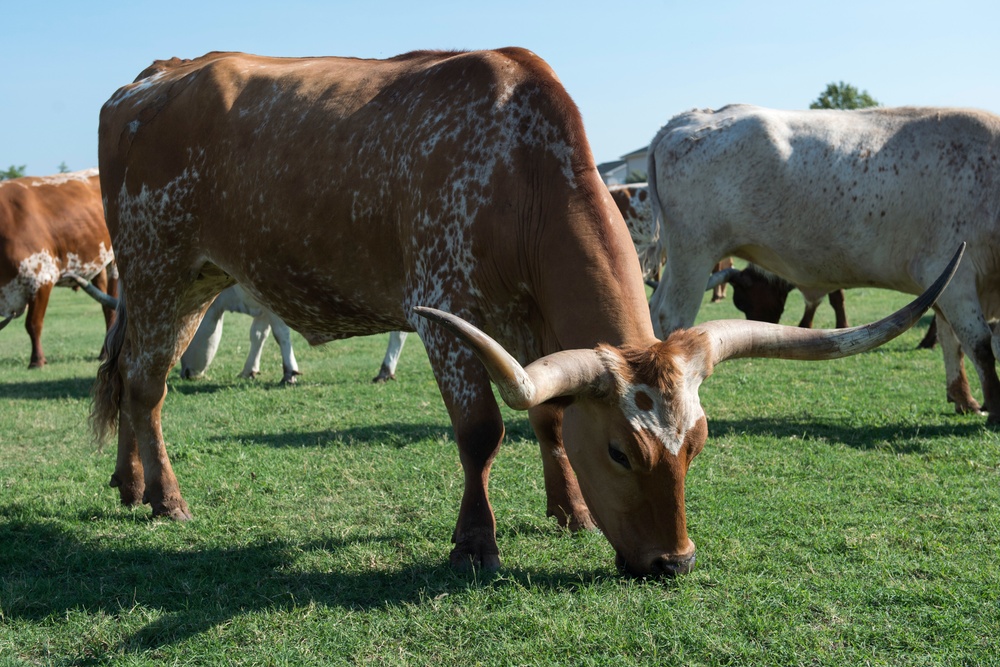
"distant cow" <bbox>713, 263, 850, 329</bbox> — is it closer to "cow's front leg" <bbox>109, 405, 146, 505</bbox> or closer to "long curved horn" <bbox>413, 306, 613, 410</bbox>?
"cow's front leg" <bbox>109, 405, 146, 505</bbox>

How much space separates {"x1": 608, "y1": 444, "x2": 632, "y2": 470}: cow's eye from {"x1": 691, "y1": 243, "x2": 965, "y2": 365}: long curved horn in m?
0.55

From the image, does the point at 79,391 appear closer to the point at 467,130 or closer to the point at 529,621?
the point at 467,130

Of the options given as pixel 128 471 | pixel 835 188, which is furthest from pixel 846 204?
pixel 128 471

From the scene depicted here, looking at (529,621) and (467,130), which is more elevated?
(467,130)

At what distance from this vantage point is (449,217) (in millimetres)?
4523

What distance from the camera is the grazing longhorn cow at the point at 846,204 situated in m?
7.42

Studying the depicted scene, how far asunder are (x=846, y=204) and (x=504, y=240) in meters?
4.41

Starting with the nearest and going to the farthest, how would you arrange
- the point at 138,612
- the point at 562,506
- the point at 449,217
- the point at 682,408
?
the point at 682,408, the point at 138,612, the point at 449,217, the point at 562,506

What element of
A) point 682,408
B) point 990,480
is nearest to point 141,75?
point 682,408

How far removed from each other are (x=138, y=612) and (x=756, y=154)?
6.06 meters

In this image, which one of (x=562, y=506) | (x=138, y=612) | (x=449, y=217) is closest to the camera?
(x=138, y=612)

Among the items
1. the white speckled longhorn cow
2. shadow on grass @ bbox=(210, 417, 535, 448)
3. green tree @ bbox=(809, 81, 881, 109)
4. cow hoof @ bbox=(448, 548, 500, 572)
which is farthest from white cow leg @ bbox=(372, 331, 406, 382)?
green tree @ bbox=(809, 81, 881, 109)

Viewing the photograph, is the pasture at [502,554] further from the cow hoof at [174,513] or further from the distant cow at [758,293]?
the distant cow at [758,293]

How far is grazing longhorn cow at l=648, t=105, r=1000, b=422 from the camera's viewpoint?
24.3 ft
